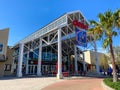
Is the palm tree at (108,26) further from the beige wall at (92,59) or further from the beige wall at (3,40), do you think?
the beige wall at (92,59)

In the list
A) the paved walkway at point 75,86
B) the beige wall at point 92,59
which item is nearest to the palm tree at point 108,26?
the paved walkway at point 75,86

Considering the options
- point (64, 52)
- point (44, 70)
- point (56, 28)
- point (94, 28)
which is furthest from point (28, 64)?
point (94, 28)

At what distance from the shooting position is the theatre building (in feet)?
81.6

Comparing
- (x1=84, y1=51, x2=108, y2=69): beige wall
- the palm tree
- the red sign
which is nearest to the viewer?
the palm tree

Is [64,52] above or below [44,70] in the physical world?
above

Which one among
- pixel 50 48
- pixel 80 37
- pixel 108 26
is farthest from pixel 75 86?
pixel 50 48

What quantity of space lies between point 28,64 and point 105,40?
25.4m

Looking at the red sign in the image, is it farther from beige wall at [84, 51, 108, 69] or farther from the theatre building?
beige wall at [84, 51, 108, 69]

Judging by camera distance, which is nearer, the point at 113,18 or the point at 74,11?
the point at 113,18

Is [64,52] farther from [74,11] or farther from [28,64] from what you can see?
[74,11]

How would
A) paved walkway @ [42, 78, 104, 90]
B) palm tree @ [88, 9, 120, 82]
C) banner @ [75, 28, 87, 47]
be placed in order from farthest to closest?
1. banner @ [75, 28, 87, 47]
2. palm tree @ [88, 9, 120, 82]
3. paved walkway @ [42, 78, 104, 90]

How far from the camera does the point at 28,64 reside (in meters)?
36.3

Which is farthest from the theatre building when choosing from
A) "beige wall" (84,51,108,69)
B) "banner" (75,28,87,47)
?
"beige wall" (84,51,108,69)

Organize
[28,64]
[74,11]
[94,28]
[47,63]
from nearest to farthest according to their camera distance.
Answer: [94,28], [74,11], [28,64], [47,63]
